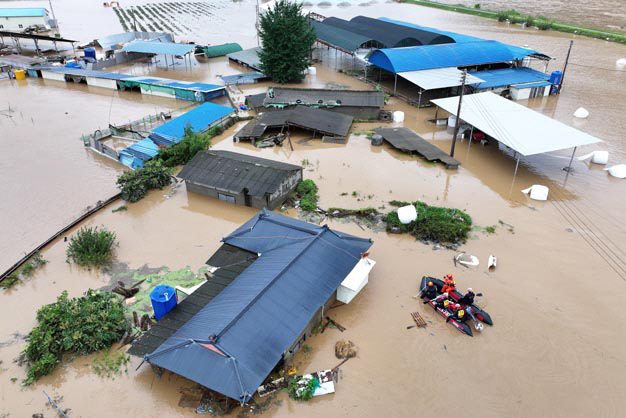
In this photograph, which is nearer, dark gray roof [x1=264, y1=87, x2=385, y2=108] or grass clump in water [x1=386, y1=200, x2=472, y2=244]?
grass clump in water [x1=386, y1=200, x2=472, y2=244]

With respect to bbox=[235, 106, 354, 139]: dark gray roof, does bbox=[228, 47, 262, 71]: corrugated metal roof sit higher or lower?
higher

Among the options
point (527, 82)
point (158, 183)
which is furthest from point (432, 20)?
point (158, 183)

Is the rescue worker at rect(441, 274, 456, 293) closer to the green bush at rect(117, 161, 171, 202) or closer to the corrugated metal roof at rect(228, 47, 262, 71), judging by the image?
the green bush at rect(117, 161, 171, 202)

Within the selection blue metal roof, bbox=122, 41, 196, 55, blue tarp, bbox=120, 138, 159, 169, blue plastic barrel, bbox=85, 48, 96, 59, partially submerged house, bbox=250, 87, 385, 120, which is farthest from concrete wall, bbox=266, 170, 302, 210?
blue plastic barrel, bbox=85, 48, 96, 59

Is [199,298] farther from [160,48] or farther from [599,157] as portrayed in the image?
[160,48]

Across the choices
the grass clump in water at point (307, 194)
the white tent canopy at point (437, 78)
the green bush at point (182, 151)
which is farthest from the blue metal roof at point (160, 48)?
the grass clump in water at point (307, 194)

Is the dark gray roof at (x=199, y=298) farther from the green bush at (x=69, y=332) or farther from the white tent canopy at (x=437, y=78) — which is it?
the white tent canopy at (x=437, y=78)

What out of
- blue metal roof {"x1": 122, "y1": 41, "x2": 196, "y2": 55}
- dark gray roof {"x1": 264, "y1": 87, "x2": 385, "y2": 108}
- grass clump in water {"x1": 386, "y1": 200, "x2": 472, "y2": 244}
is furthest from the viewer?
blue metal roof {"x1": 122, "y1": 41, "x2": 196, "y2": 55}

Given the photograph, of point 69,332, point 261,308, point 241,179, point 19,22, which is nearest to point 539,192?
point 241,179

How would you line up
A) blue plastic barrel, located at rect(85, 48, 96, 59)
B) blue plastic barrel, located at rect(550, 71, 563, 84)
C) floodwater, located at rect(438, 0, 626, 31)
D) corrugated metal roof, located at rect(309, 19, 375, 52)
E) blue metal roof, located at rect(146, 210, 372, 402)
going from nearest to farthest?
blue metal roof, located at rect(146, 210, 372, 402) < blue plastic barrel, located at rect(550, 71, 563, 84) < corrugated metal roof, located at rect(309, 19, 375, 52) < blue plastic barrel, located at rect(85, 48, 96, 59) < floodwater, located at rect(438, 0, 626, 31)
